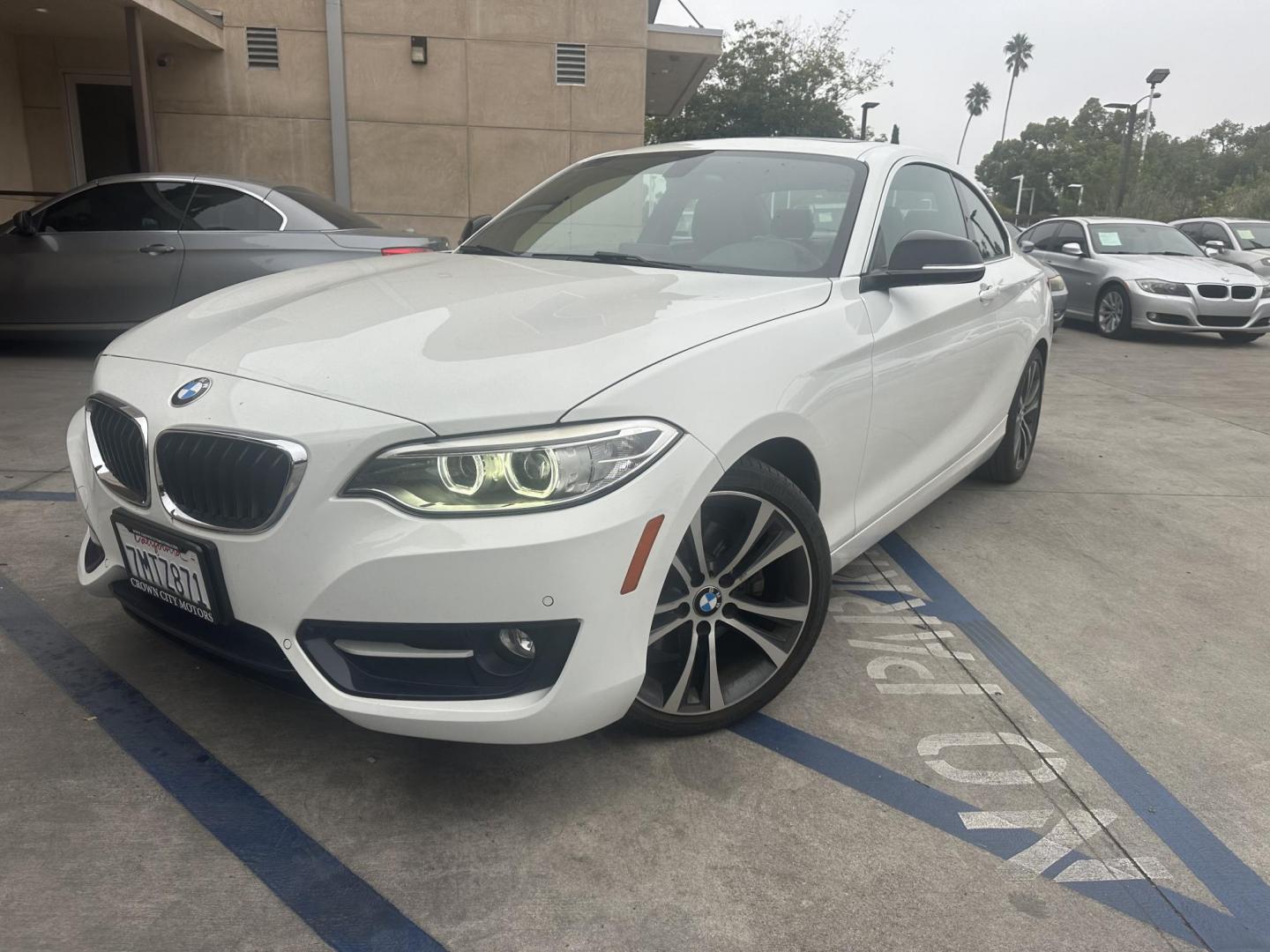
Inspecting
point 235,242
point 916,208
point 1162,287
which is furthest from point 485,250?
point 1162,287

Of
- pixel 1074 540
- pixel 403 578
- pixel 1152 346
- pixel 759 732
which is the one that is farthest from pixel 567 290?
pixel 1152 346

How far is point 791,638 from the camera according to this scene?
265 cm

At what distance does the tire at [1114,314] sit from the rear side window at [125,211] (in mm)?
10033

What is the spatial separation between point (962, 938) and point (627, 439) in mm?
1186

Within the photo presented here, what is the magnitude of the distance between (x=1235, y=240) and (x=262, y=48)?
13666 millimetres

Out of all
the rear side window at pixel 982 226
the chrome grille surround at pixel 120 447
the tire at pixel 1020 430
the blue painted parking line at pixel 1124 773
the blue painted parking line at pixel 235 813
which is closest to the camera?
the blue painted parking line at pixel 235 813

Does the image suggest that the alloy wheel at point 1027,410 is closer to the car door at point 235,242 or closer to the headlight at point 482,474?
the headlight at point 482,474

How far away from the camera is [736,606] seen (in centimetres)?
256

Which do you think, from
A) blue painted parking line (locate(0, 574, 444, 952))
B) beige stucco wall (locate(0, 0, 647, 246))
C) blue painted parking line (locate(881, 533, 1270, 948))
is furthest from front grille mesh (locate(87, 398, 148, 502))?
beige stucco wall (locate(0, 0, 647, 246))

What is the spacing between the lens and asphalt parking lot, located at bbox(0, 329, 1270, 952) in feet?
6.44

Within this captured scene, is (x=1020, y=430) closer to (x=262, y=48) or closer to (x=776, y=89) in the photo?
(x=262, y=48)

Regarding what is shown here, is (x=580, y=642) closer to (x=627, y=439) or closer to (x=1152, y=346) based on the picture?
(x=627, y=439)

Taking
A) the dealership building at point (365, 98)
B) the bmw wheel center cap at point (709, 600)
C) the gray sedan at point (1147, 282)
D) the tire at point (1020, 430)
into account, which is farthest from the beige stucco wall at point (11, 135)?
the bmw wheel center cap at point (709, 600)

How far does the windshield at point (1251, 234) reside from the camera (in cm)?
1439
